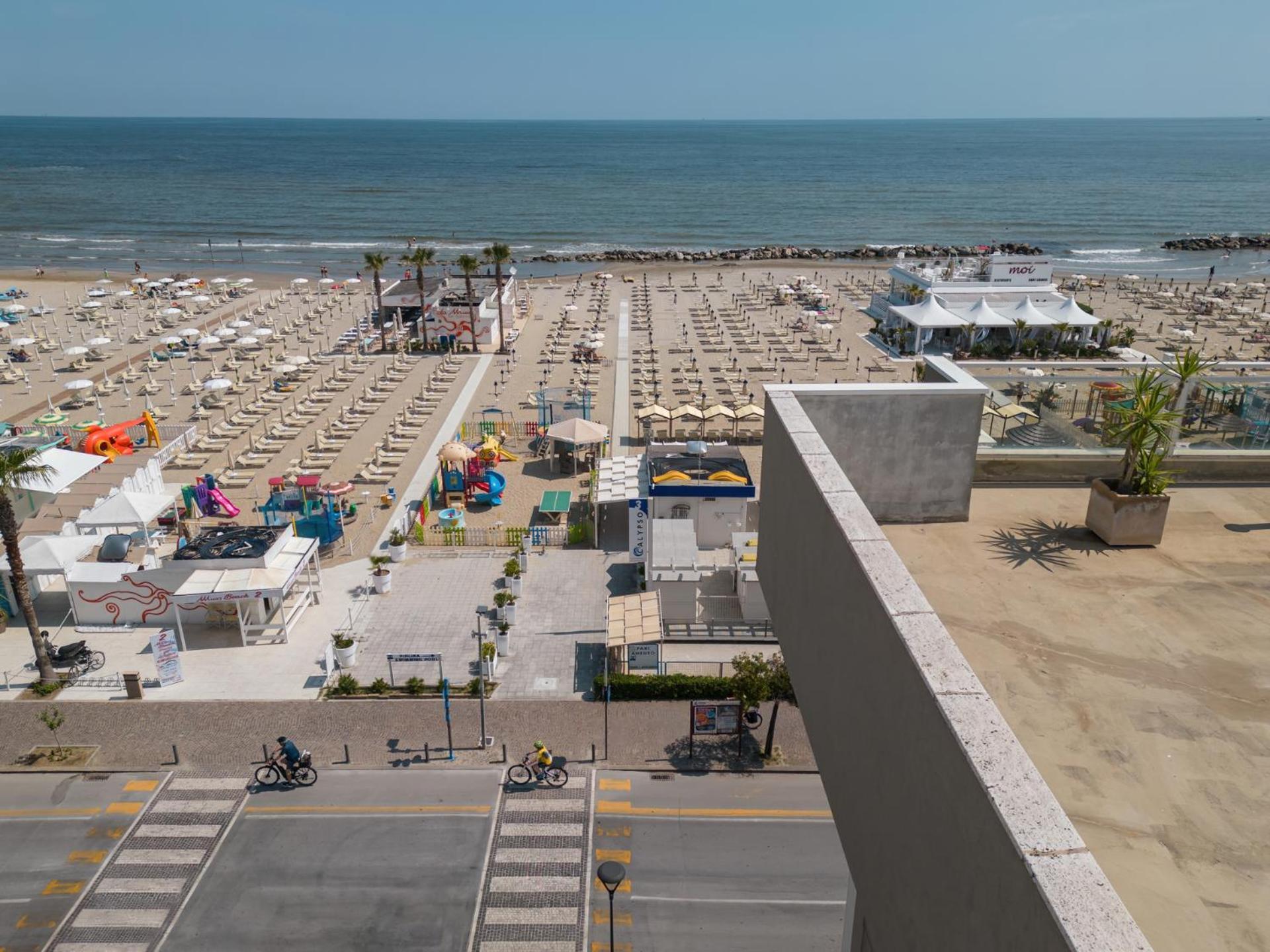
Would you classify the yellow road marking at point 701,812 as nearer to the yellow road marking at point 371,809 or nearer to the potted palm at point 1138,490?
the yellow road marking at point 371,809

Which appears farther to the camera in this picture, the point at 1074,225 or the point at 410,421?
the point at 1074,225

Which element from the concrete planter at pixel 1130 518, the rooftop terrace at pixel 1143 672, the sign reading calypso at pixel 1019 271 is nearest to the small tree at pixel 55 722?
the rooftop terrace at pixel 1143 672

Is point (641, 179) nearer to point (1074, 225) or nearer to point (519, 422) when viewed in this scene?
point (1074, 225)

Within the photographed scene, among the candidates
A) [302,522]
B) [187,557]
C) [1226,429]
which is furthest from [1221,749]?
[302,522]

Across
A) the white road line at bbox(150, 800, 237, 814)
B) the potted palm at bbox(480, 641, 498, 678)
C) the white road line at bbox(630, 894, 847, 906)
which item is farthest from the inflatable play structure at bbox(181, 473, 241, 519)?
the white road line at bbox(630, 894, 847, 906)

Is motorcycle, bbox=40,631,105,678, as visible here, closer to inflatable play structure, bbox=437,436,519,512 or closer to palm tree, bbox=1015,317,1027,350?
inflatable play structure, bbox=437,436,519,512
